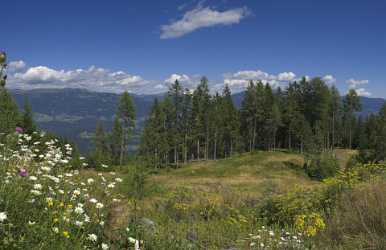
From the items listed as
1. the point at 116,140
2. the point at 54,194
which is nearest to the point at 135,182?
the point at 54,194

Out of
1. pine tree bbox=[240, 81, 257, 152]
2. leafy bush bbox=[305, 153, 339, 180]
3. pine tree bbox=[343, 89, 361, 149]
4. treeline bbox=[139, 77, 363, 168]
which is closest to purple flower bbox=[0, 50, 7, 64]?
leafy bush bbox=[305, 153, 339, 180]

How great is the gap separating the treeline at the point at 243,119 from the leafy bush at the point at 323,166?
1449cm

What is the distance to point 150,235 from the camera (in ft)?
16.3

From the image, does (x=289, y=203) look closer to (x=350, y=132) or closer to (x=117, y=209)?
(x=117, y=209)

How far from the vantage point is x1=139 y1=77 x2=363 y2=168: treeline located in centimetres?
7150

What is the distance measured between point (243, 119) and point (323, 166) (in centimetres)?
3318

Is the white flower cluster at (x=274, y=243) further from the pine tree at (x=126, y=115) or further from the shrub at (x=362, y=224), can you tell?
the pine tree at (x=126, y=115)

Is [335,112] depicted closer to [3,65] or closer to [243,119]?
[243,119]

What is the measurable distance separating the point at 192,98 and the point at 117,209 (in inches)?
2738

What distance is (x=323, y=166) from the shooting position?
49.4m

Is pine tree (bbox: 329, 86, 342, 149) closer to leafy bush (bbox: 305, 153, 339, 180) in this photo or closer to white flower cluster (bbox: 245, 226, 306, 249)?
leafy bush (bbox: 305, 153, 339, 180)

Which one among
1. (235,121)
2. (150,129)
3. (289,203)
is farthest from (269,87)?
(289,203)

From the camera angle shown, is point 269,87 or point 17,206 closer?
point 17,206

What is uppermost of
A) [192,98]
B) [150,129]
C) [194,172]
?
[192,98]
